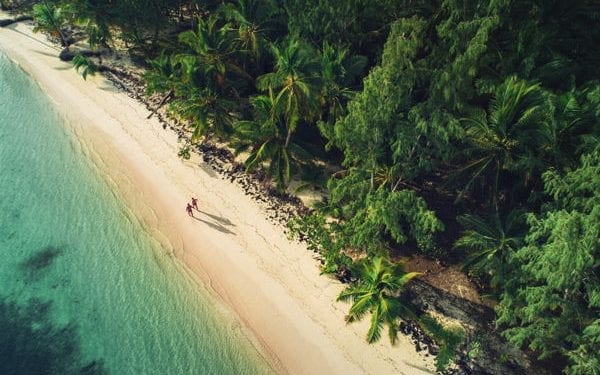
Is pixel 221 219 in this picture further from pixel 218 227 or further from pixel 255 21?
pixel 255 21

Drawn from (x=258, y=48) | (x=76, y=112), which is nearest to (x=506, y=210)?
(x=258, y=48)

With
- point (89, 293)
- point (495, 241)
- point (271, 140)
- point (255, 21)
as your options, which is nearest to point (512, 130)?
point (495, 241)

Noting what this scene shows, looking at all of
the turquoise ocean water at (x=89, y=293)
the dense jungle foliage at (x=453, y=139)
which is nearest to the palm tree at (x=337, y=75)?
the dense jungle foliage at (x=453, y=139)

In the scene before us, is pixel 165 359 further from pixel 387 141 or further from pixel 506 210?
pixel 506 210

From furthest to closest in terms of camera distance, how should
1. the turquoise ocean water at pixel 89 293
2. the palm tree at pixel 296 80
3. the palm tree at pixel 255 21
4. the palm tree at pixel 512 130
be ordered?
the palm tree at pixel 255 21 → the palm tree at pixel 296 80 → the turquoise ocean water at pixel 89 293 → the palm tree at pixel 512 130

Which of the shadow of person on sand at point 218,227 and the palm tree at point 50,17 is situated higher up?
the palm tree at point 50,17

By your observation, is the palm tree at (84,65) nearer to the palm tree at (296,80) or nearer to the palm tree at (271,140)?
the palm tree at (271,140)
